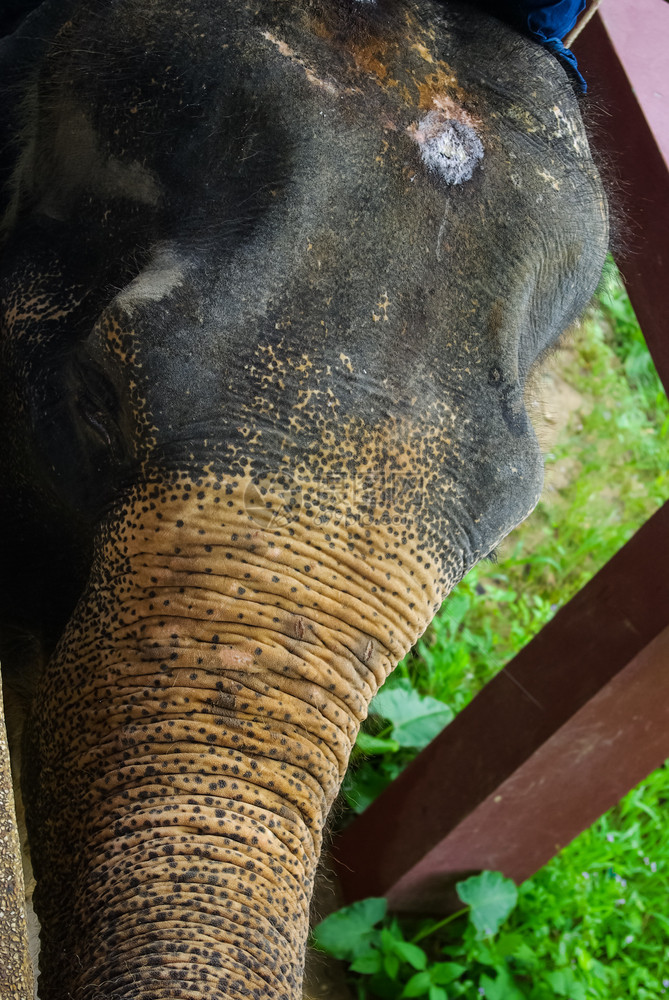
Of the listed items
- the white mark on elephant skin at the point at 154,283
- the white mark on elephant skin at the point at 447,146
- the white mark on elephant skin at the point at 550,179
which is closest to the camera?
the white mark on elephant skin at the point at 154,283

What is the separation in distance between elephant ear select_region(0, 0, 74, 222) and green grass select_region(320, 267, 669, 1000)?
3.36 feet

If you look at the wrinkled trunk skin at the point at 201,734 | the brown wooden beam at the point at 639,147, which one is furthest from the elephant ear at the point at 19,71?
the brown wooden beam at the point at 639,147

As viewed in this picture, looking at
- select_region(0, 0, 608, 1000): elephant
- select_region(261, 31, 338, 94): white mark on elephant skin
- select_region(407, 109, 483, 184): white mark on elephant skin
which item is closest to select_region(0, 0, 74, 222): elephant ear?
select_region(0, 0, 608, 1000): elephant

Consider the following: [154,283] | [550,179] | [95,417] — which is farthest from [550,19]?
[95,417]

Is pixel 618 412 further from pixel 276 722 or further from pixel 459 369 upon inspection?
pixel 276 722

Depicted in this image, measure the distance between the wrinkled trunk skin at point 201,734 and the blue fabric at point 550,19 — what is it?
2.81ft

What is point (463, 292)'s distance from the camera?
1.61 meters

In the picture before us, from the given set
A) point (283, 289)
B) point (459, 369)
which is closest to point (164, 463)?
point (283, 289)

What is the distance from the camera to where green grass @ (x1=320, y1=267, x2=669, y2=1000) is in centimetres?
290

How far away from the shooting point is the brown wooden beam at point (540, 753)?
2.41m

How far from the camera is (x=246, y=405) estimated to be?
1.47 m

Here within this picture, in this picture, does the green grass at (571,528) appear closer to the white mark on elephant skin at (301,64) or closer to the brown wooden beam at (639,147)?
the brown wooden beam at (639,147)

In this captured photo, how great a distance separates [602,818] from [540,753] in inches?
40.2

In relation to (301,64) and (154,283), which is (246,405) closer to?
(154,283)
